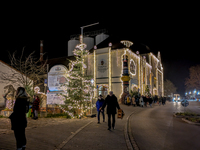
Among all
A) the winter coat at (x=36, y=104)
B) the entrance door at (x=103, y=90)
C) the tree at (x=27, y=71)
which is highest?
the tree at (x=27, y=71)

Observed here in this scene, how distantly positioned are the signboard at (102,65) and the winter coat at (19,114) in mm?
28625

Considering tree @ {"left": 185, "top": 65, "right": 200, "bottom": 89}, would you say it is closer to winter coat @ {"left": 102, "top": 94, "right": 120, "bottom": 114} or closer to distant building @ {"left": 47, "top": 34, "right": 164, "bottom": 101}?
distant building @ {"left": 47, "top": 34, "right": 164, "bottom": 101}

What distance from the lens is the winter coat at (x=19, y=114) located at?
5148 millimetres

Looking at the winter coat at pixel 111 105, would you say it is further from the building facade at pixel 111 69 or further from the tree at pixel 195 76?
the tree at pixel 195 76

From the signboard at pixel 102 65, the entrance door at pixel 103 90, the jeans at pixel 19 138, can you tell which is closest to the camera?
the jeans at pixel 19 138

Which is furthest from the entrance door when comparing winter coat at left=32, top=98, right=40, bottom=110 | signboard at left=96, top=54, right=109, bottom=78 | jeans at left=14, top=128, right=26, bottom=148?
jeans at left=14, top=128, right=26, bottom=148

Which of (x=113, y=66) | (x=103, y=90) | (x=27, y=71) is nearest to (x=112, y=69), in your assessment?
Result: (x=113, y=66)

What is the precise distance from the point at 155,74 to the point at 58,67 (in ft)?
94.4

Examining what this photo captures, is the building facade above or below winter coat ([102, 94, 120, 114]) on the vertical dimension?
above

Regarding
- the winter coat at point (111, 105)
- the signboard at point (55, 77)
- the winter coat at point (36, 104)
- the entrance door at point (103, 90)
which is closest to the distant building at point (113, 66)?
the entrance door at point (103, 90)

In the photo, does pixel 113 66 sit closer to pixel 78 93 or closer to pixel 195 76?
pixel 78 93

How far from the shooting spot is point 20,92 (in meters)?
5.32

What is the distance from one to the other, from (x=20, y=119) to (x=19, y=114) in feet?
0.45

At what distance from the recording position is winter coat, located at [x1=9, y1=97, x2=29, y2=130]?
5148 mm
